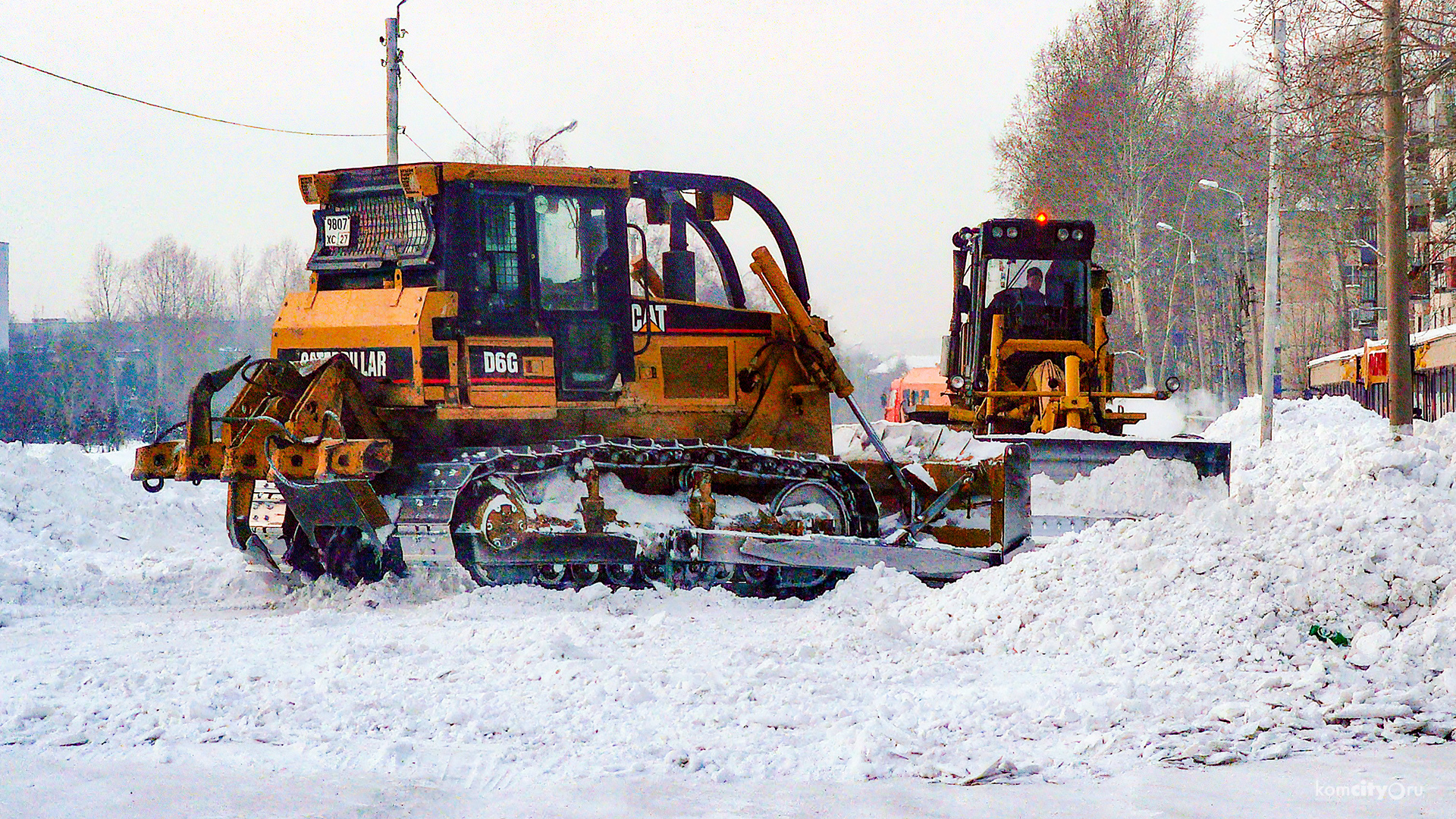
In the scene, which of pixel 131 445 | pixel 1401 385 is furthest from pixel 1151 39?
pixel 131 445

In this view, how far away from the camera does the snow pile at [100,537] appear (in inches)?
368

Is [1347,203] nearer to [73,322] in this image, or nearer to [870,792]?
[870,792]

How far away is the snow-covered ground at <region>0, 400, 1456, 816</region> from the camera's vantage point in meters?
4.66

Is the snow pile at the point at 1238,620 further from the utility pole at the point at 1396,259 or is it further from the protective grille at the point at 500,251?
the utility pole at the point at 1396,259

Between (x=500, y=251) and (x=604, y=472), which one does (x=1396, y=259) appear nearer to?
(x=604, y=472)

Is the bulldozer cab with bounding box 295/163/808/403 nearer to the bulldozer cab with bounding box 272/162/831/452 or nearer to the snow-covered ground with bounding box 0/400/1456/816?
the bulldozer cab with bounding box 272/162/831/452

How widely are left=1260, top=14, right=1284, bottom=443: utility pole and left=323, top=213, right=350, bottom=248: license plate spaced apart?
1383cm

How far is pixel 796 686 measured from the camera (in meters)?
6.00

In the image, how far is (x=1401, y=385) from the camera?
19.2 m

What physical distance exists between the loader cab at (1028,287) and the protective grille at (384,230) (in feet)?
29.1

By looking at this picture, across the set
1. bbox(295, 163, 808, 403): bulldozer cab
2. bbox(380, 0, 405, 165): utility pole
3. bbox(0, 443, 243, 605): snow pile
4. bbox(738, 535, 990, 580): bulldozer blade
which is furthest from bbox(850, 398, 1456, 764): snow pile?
bbox(380, 0, 405, 165): utility pole

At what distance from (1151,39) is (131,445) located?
2949 centimetres

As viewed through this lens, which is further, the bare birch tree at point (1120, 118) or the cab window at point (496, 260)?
the bare birch tree at point (1120, 118)

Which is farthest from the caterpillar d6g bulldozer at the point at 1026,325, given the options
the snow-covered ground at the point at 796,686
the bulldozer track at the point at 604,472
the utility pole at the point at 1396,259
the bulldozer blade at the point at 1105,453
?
the snow-covered ground at the point at 796,686
